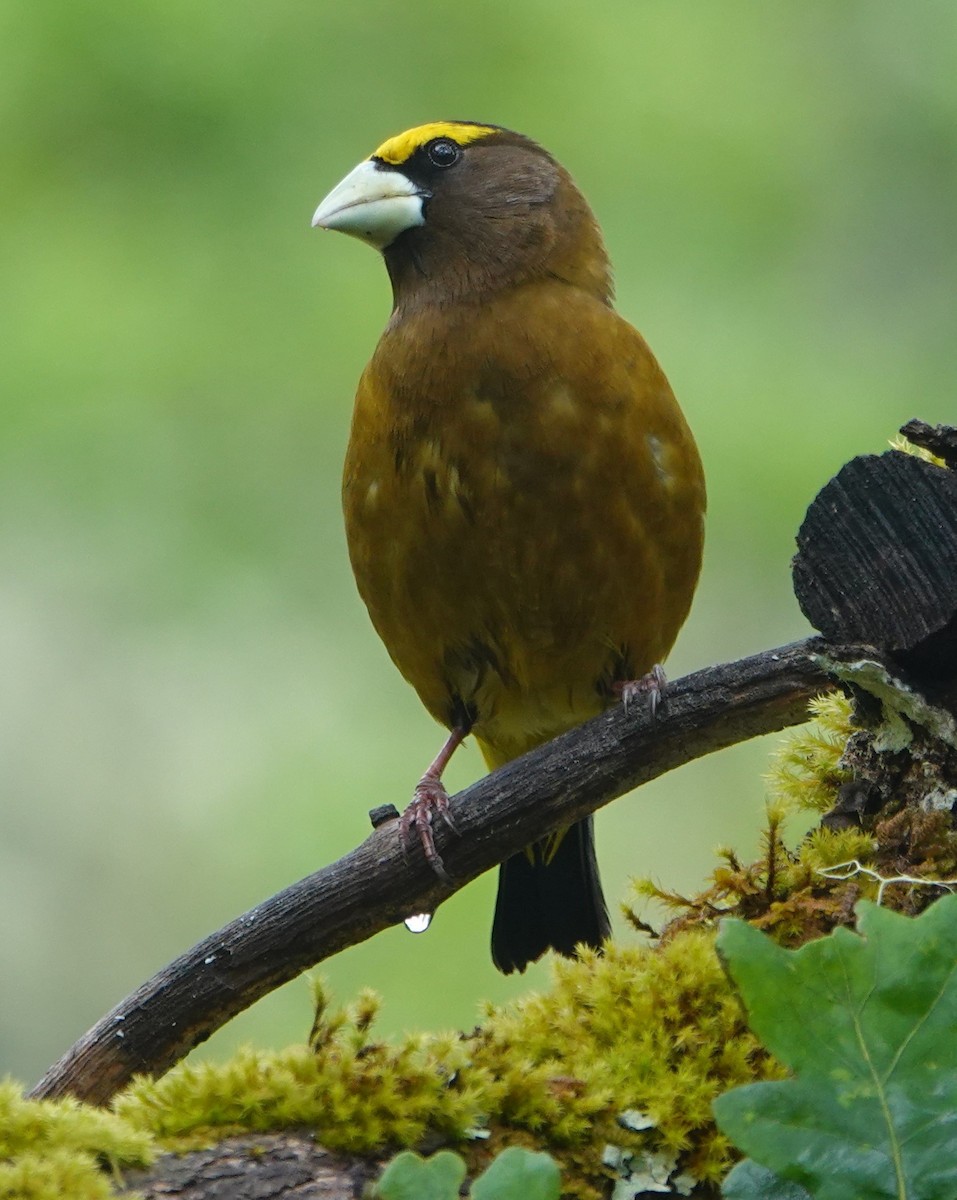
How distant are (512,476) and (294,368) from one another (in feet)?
6.83

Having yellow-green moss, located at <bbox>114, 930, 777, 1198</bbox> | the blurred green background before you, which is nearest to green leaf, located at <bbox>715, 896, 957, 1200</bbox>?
yellow-green moss, located at <bbox>114, 930, 777, 1198</bbox>

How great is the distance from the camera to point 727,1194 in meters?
1.44

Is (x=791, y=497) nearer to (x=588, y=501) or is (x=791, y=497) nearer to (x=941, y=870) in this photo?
(x=588, y=501)

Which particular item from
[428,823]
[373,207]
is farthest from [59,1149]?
[373,207]

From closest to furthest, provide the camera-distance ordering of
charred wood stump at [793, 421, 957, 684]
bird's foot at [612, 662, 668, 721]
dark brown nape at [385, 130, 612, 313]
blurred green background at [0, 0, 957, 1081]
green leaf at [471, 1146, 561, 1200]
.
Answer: green leaf at [471, 1146, 561, 1200], charred wood stump at [793, 421, 957, 684], bird's foot at [612, 662, 668, 721], dark brown nape at [385, 130, 612, 313], blurred green background at [0, 0, 957, 1081]

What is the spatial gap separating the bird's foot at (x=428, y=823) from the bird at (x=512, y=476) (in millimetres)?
35

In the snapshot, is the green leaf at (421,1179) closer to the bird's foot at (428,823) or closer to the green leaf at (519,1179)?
the green leaf at (519,1179)

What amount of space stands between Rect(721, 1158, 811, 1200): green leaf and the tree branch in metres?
Answer: 0.81

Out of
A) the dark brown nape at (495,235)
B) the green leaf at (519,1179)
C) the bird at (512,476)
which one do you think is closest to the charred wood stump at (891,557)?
the bird at (512,476)

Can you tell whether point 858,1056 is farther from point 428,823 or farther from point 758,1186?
point 428,823

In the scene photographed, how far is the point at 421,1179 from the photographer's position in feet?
4.47

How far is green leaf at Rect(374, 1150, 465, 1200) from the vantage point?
1.36 metres

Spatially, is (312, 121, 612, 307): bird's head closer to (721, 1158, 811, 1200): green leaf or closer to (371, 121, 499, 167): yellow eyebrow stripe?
(371, 121, 499, 167): yellow eyebrow stripe

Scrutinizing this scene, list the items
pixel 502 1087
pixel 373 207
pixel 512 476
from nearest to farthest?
pixel 502 1087, pixel 512 476, pixel 373 207
